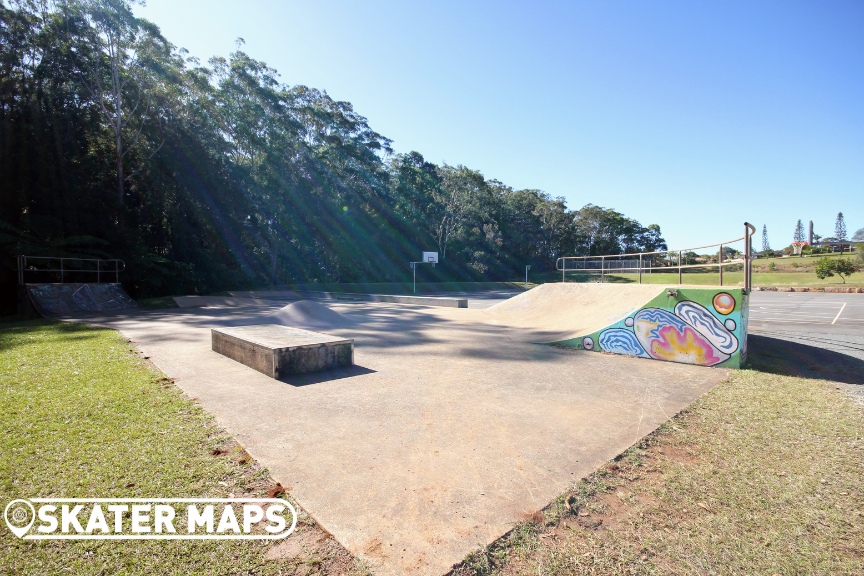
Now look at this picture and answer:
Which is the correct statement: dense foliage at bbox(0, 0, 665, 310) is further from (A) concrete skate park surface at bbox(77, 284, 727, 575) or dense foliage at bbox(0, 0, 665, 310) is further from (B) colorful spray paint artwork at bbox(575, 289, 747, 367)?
(B) colorful spray paint artwork at bbox(575, 289, 747, 367)

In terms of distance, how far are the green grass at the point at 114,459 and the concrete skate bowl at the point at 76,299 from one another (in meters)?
11.0

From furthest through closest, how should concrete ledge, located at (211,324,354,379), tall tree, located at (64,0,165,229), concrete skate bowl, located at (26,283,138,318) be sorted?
tall tree, located at (64,0,165,229), concrete skate bowl, located at (26,283,138,318), concrete ledge, located at (211,324,354,379)

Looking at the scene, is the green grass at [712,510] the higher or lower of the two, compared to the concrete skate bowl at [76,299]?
lower

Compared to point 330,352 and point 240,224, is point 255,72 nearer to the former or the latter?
point 240,224

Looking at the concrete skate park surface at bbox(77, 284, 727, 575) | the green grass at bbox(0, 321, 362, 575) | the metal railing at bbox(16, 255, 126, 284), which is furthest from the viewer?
the metal railing at bbox(16, 255, 126, 284)

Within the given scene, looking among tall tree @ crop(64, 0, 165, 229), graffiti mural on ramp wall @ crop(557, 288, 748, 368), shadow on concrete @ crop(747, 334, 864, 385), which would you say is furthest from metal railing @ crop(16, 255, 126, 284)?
shadow on concrete @ crop(747, 334, 864, 385)

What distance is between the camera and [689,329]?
619 centimetres

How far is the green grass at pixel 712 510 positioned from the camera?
1.89 m

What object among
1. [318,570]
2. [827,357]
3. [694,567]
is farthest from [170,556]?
[827,357]

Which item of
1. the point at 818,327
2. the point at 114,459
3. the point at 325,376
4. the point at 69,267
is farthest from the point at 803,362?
the point at 69,267

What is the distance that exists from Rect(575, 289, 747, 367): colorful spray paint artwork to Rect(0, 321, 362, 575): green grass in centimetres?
602

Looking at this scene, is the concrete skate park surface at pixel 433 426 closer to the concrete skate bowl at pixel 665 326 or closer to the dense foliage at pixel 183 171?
the concrete skate bowl at pixel 665 326

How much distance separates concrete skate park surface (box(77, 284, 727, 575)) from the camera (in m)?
2.19

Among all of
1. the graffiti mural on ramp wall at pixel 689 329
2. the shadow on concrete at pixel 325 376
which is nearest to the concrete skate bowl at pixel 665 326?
the graffiti mural on ramp wall at pixel 689 329
